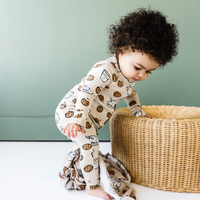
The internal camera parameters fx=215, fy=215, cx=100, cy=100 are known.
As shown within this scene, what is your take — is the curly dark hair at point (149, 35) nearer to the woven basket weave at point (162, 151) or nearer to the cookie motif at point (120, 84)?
the cookie motif at point (120, 84)

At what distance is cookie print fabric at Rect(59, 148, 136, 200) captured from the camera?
913 millimetres

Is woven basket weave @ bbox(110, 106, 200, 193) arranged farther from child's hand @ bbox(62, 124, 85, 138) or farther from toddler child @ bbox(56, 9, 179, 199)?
child's hand @ bbox(62, 124, 85, 138)

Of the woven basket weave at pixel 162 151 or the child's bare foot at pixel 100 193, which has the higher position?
the woven basket weave at pixel 162 151

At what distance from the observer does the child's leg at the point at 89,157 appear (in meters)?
0.93

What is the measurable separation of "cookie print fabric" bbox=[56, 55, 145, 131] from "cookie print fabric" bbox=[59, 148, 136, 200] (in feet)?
0.65

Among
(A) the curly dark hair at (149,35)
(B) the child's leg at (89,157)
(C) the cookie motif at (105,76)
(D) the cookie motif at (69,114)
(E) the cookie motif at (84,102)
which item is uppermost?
(A) the curly dark hair at (149,35)

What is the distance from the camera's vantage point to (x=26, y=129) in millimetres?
1659

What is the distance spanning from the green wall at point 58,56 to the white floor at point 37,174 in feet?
0.55

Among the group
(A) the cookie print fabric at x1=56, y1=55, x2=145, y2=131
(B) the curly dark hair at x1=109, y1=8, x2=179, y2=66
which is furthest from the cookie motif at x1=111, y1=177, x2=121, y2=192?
(B) the curly dark hair at x1=109, y1=8, x2=179, y2=66

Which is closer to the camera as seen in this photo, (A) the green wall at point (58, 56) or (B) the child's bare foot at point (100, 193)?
(B) the child's bare foot at point (100, 193)

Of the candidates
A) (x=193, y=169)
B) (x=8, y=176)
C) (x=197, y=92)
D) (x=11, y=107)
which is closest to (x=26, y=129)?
(x=11, y=107)

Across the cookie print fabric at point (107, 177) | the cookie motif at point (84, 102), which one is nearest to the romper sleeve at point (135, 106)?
the cookie print fabric at point (107, 177)

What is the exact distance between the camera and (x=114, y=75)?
3.19 ft

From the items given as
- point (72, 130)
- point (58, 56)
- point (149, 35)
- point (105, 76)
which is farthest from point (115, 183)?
point (58, 56)
